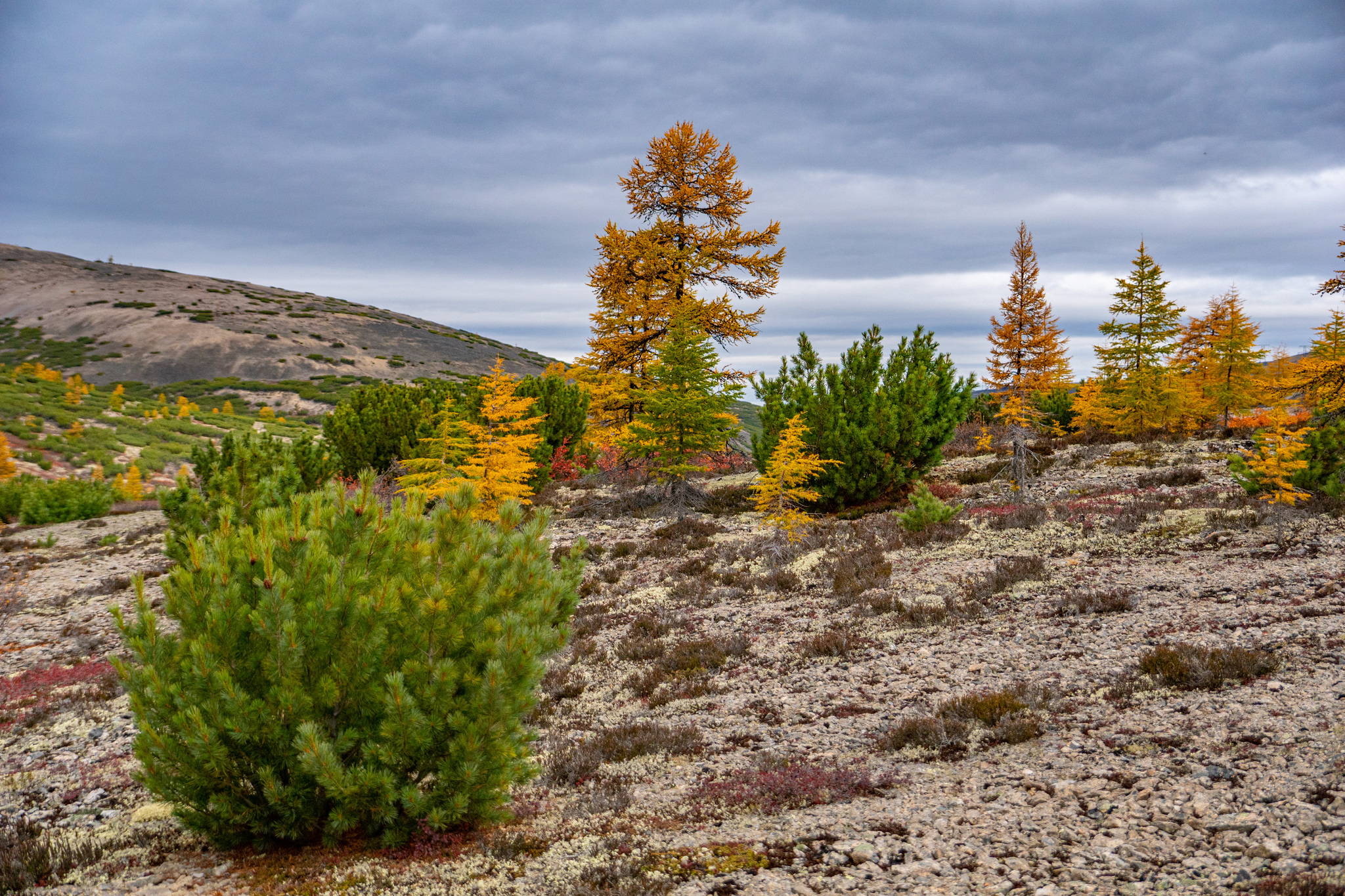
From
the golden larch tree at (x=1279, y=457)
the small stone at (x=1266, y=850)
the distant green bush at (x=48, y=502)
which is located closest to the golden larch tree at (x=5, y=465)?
the distant green bush at (x=48, y=502)

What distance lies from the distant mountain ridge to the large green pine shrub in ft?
193

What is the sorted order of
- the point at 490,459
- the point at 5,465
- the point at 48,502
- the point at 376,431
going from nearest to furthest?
the point at 490,459 → the point at 376,431 → the point at 48,502 → the point at 5,465

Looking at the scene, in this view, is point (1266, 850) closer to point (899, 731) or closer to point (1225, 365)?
point (899, 731)

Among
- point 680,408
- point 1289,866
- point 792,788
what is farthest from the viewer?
point 680,408

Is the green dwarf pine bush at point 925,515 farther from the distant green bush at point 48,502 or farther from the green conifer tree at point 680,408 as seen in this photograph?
the distant green bush at point 48,502

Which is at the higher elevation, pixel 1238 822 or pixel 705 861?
pixel 1238 822

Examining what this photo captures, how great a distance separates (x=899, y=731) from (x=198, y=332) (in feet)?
290

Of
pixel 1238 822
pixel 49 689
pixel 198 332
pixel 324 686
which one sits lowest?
pixel 49 689

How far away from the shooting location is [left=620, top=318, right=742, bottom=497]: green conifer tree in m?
16.0

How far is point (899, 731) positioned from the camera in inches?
229

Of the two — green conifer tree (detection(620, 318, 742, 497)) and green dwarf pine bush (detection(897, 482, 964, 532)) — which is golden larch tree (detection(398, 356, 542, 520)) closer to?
green conifer tree (detection(620, 318, 742, 497))

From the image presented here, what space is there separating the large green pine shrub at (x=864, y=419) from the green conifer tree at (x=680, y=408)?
123cm

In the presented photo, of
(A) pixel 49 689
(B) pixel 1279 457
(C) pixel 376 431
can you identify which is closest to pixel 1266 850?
(B) pixel 1279 457

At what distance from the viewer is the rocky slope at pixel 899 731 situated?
12.8 ft
